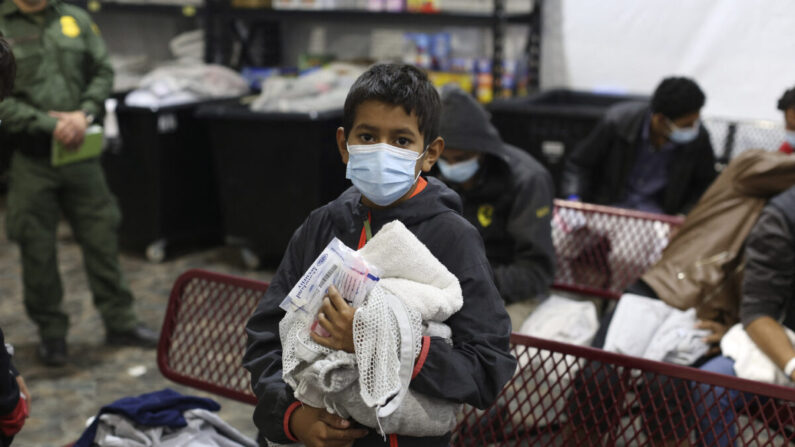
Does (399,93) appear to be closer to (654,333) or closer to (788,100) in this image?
(654,333)

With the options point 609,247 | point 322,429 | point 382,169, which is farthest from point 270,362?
point 609,247

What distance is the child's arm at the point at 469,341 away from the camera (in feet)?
4.86

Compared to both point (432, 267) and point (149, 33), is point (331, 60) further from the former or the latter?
point (432, 267)

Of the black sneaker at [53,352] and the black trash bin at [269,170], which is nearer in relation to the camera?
the black sneaker at [53,352]

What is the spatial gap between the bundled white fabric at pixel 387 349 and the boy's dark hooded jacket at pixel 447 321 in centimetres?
5

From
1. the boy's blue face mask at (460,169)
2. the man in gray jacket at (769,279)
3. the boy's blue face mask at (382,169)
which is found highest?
the boy's blue face mask at (382,169)

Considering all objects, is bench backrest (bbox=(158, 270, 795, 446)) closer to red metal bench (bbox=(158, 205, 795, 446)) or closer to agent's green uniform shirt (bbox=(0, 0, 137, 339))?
red metal bench (bbox=(158, 205, 795, 446))

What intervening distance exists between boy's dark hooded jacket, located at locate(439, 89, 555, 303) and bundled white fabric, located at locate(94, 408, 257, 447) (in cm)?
104

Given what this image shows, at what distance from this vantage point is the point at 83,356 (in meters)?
3.80

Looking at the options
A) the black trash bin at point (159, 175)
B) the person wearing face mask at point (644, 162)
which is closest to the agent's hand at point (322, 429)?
the person wearing face mask at point (644, 162)

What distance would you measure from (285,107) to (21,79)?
1607mm

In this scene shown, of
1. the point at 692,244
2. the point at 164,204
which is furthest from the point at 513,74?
the point at 692,244

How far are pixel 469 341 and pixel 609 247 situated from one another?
1.80 meters

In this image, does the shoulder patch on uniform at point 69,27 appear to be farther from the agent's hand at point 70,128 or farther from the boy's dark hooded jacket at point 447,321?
the boy's dark hooded jacket at point 447,321
